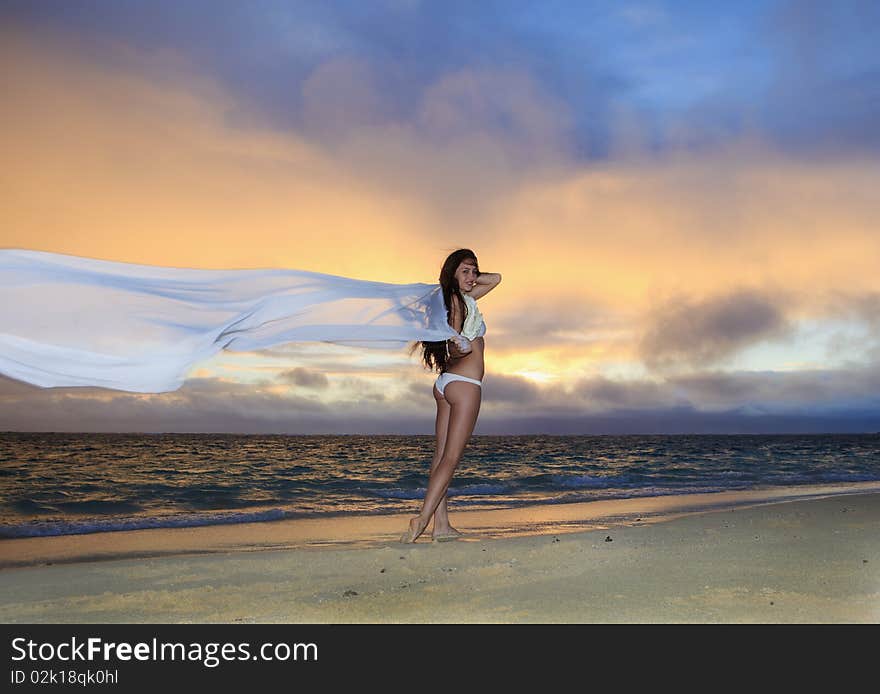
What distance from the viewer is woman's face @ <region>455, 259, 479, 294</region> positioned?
6.95 meters

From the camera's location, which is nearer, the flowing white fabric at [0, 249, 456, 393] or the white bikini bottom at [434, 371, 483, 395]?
the flowing white fabric at [0, 249, 456, 393]

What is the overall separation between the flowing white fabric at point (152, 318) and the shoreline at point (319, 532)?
254 centimetres

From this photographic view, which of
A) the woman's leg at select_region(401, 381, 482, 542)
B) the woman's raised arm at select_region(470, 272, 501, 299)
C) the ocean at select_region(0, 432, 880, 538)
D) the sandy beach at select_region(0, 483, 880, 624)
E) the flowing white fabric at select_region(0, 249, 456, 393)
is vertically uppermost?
the woman's raised arm at select_region(470, 272, 501, 299)

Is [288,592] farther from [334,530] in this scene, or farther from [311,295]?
[334,530]

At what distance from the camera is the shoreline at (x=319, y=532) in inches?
340

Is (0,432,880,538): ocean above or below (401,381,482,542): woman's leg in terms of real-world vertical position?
below

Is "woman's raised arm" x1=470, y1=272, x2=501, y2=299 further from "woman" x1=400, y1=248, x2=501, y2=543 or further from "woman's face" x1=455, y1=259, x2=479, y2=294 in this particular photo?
"woman's face" x1=455, y1=259, x2=479, y2=294

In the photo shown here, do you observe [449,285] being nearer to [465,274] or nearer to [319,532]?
[465,274]

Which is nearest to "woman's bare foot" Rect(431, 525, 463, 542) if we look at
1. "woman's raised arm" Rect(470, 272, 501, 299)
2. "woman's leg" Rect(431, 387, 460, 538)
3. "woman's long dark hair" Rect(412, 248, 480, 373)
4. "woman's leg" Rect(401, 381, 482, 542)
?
"woman's leg" Rect(431, 387, 460, 538)

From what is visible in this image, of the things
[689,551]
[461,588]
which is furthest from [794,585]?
[461,588]

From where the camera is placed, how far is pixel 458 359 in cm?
705

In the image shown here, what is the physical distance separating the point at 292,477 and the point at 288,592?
15.1 meters

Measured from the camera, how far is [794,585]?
16.7 feet

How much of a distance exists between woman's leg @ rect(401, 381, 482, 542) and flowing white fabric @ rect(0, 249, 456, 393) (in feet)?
1.79
